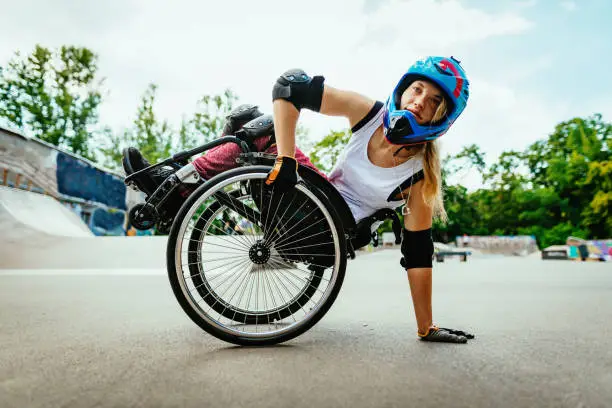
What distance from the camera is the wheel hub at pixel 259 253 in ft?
6.71

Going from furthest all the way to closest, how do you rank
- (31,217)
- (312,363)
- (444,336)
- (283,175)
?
(31,217), (444,336), (283,175), (312,363)

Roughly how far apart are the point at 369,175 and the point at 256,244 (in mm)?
690

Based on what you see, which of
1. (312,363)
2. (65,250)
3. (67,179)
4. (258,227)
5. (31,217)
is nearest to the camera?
(312,363)

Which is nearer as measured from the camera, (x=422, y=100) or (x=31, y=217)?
(x=422, y=100)

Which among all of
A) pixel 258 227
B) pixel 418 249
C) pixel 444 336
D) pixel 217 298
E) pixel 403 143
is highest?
pixel 403 143

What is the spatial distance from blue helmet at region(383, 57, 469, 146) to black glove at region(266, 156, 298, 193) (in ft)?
1.75

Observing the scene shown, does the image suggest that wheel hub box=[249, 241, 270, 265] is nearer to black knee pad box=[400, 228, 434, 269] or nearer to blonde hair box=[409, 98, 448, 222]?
black knee pad box=[400, 228, 434, 269]

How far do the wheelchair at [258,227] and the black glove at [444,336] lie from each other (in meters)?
0.52

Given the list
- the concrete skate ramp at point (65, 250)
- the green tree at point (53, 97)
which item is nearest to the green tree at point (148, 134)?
the green tree at point (53, 97)

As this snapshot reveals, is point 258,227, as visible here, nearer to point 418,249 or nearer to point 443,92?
point 418,249

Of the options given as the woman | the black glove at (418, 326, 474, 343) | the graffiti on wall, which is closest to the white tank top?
the woman

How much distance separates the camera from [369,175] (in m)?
2.29

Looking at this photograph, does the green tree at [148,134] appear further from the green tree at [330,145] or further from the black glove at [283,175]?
the black glove at [283,175]

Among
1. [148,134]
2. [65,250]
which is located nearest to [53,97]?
[148,134]
